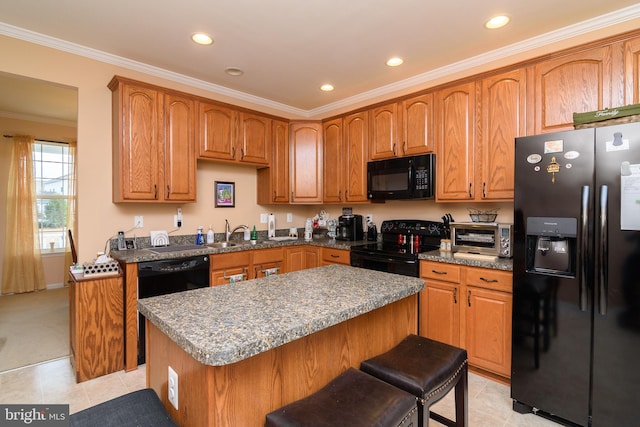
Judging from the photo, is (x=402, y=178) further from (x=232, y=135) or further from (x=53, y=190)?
(x=53, y=190)

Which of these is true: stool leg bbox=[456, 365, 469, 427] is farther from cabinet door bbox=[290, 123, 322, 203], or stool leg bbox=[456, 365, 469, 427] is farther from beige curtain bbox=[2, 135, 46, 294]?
beige curtain bbox=[2, 135, 46, 294]

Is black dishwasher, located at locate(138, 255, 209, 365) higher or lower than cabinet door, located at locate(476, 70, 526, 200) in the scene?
lower

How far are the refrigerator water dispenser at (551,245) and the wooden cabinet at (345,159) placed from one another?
180 cm

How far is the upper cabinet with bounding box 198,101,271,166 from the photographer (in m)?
3.30

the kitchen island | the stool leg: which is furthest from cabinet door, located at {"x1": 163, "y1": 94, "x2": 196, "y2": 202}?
the stool leg

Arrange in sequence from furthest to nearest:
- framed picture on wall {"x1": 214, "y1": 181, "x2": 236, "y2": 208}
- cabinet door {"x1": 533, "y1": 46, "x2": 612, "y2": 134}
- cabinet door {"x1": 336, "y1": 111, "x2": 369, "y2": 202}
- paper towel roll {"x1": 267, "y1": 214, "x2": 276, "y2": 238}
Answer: paper towel roll {"x1": 267, "y1": 214, "x2": 276, "y2": 238}
framed picture on wall {"x1": 214, "y1": 181, "x2": 236, "y2": 208}
cabinet door {"x1": 336, "y1": 111, "x2": 369, "y2": 202}
cabinet door {"x1": 533, "y1": 46, "x2": 612, "y2": 134}

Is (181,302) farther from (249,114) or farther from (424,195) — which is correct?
(249,114)

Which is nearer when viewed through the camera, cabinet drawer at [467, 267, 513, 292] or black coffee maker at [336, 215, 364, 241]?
cabinet drawer at [467, 267, 513, 292]

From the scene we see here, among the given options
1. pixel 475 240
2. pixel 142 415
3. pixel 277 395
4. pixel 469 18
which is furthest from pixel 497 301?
pixel 142 415

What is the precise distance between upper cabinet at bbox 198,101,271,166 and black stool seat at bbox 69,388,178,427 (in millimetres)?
2582

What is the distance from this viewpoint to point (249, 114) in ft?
12.0

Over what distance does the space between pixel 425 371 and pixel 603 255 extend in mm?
1296

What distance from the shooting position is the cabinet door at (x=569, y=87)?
7.13ft

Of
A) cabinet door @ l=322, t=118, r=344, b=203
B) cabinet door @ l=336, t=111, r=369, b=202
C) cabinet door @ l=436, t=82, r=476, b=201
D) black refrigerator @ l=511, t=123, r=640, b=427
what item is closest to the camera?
black refrigerator @ l=511, t=123, r=640, b=427
